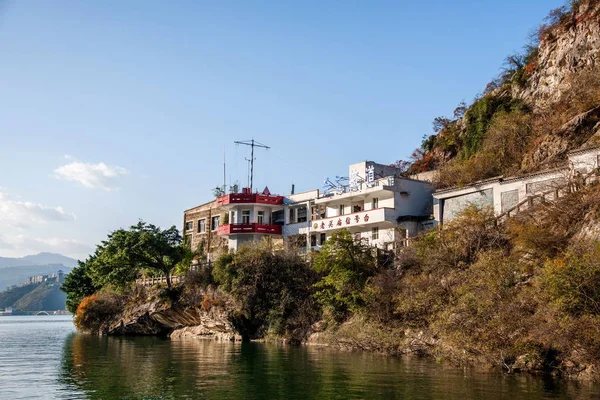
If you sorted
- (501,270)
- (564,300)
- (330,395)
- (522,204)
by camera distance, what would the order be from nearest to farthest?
(330,395) < (564,300) < (501,270) < (522,204)

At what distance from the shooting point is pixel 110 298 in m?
66.1

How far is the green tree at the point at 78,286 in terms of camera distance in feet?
251

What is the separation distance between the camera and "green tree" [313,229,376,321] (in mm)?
45031

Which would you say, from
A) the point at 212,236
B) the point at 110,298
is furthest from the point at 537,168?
the point at 110,298

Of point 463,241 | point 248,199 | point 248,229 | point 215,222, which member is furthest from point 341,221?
point 215,222

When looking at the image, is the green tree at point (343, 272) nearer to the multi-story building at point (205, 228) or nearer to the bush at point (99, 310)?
the multi-story building at point (205, 228)

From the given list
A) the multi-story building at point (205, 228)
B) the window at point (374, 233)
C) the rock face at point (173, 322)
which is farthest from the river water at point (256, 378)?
the multi-story building at point (205, 228)

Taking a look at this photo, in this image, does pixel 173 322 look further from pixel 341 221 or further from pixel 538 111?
pixel 538 111

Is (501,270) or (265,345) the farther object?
(265,345)

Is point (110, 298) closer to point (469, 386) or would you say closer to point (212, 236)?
point (212, 236)

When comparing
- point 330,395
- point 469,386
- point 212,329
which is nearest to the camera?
point 330,395

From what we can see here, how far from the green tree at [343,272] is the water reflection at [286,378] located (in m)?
5.20

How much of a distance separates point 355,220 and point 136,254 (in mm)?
22524

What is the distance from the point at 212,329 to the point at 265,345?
952 centimetres
